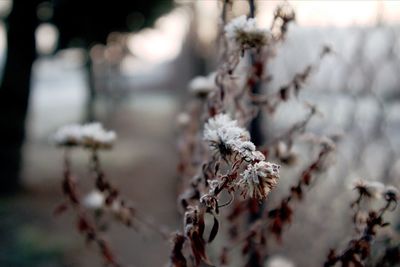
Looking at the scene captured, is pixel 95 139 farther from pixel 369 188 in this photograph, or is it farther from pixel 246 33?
pixel 369 188

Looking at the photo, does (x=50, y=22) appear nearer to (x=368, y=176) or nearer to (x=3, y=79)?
(x=3, y=79)

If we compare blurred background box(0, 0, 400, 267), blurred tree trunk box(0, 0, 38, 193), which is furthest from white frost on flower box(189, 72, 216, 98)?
blurred tree trunk box(0, 0, 38, 193)

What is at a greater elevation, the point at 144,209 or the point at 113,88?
the point at 113,88

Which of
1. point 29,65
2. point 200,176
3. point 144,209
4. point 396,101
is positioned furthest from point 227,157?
point 29,65

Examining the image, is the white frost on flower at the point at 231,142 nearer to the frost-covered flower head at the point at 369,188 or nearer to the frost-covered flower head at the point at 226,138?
the frost-covered flower head at the point at 226,138

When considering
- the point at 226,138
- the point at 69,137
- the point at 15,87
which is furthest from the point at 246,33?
the point at 15,87

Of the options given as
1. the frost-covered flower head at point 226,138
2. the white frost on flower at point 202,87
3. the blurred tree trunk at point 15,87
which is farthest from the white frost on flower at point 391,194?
the blurred tree trunk at point 15,87

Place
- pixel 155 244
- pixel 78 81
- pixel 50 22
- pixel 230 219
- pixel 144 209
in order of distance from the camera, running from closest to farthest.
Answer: pixel 230 219 → pixel 155 244 → pixel 144 209 → pixel 50 22 → pixel 78 81
